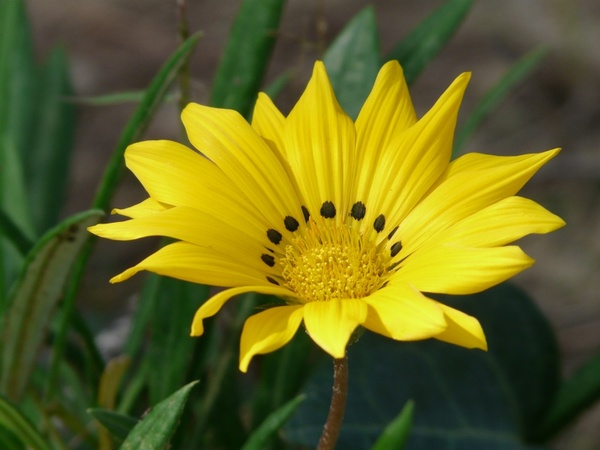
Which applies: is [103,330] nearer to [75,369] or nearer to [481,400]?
[75,369]

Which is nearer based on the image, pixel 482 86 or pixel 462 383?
pixel 462 383

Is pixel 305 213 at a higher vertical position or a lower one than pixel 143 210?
lower

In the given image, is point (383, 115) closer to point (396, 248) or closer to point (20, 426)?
point (396, 248)

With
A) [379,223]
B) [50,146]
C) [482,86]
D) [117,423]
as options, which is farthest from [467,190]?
[482,86]

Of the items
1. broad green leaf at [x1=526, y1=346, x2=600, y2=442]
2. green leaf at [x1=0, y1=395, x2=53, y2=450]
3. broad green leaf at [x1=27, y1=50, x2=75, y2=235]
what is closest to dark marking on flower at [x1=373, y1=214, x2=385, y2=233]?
green leaf at [x1=0, y1=395, x2=53, y2=450]

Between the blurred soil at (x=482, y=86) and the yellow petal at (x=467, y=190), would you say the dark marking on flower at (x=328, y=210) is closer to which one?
the yellow petal at (x=467, y=190)

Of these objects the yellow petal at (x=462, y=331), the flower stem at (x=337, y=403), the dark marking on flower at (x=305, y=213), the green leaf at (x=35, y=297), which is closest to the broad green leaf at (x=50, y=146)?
the green leaf at (x=35, y=297)

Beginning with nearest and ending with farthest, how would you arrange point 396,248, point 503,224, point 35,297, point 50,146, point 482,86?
point 503,224 → point 396,248 → point 35,297 → point 50,146 → point 482,86
